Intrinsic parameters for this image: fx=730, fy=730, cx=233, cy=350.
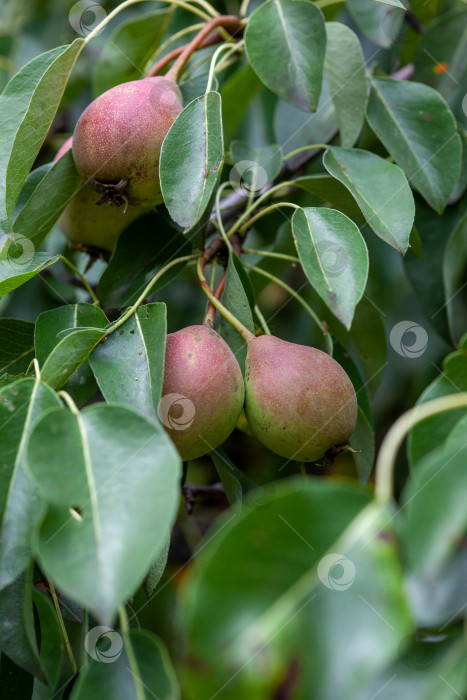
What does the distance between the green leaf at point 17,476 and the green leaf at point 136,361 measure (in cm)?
7

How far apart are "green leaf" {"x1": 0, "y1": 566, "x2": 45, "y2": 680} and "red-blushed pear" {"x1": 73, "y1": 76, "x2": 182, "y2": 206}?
1.54 feet

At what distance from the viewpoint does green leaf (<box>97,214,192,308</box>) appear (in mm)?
992

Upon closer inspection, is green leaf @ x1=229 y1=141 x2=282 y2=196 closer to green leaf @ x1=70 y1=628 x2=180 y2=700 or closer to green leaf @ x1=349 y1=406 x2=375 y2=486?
green leaf @ x1=349 y1=406 x2=375 y2=486

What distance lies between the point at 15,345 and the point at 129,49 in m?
0.65

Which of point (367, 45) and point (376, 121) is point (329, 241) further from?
point (367, 45)

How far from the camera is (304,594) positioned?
49 centimetres

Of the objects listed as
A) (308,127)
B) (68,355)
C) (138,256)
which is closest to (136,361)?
(68,355)

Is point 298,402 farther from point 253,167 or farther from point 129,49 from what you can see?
point 129,49

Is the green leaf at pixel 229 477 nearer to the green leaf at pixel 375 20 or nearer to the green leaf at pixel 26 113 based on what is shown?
the green leaf at pixel 26 113

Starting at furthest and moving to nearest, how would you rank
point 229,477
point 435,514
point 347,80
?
1. point 347,80
2. point 229,477
3. point 435,514

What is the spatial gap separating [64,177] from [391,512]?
24.9 inches

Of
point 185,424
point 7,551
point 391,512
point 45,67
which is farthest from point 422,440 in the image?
point 45,67

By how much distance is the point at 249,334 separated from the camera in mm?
890

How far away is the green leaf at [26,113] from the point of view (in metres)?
0.86
